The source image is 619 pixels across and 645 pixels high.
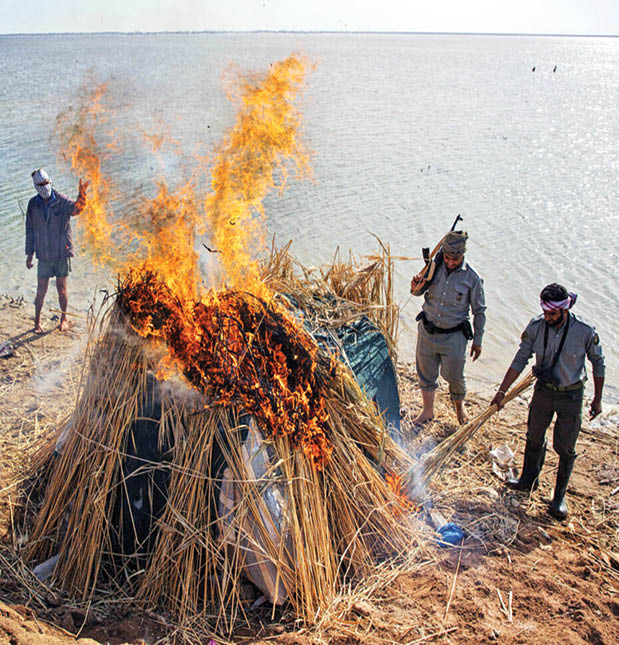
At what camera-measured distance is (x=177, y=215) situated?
12.8ft

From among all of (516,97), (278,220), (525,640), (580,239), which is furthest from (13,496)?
(516,97)

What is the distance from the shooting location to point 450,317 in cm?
547

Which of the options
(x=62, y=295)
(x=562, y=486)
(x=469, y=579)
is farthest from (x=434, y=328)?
(x=62, y=295)

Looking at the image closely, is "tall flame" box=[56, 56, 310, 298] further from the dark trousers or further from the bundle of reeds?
the dark trousers

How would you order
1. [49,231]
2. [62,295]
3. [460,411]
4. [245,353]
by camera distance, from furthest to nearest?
[62,295] < [49,231] < [460,411] < [245,353]

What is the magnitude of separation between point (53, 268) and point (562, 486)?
21.4 feet

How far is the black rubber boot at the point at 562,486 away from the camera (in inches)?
177

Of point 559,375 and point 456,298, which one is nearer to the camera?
point 559,375

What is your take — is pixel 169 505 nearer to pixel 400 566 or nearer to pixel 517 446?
pixel 400 566

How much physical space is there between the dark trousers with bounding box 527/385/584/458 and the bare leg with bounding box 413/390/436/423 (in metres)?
1.33

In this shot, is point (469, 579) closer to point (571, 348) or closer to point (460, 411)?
point (571, 348)

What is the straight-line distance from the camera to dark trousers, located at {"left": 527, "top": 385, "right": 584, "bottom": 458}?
4461 millimetres

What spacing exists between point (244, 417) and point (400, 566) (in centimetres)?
147

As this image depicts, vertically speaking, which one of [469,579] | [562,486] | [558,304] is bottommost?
[469,579]
